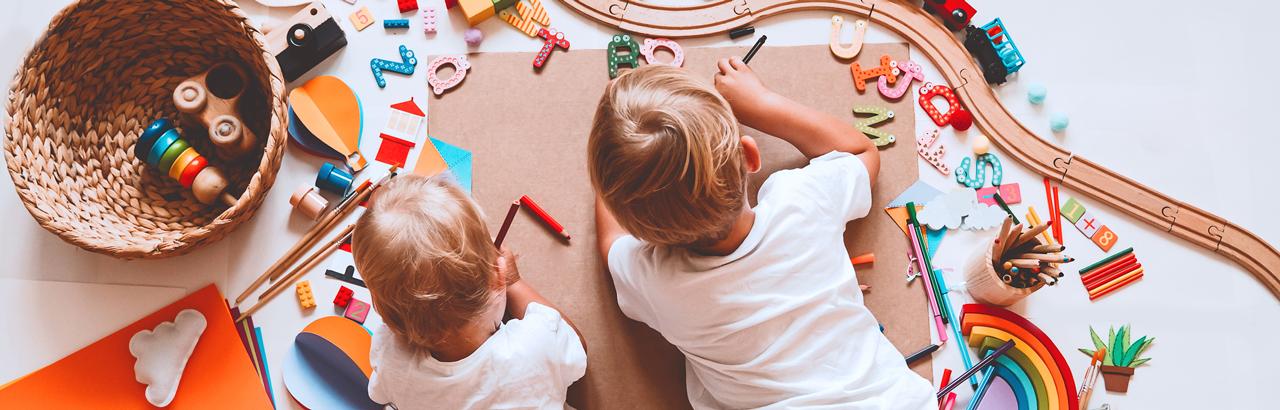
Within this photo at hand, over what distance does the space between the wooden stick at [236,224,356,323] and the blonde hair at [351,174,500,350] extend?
293 mm

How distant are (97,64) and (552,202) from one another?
2.06 ft

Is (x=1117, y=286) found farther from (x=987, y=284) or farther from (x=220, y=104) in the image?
(x=220, y=104)

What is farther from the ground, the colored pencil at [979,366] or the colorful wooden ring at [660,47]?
the colorful wooden ring at [660,47]

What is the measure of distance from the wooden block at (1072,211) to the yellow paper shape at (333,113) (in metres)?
0.99

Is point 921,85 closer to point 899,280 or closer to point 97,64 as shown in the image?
point 899,280

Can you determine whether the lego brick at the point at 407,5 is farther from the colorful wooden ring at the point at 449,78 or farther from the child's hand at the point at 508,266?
the child's hand at the point at 508,266

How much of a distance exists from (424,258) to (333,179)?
38 centimetres

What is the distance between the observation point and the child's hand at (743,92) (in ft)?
3.50

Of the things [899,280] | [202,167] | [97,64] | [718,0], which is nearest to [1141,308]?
[899,280]

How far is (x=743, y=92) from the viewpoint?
3.52 feet

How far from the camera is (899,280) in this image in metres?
1.09

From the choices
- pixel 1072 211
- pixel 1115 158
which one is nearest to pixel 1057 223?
pixel 1072 211

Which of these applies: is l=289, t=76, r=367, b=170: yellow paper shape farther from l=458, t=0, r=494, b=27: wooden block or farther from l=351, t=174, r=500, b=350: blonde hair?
l=351, t=174, r=500, b=350: blonde hair

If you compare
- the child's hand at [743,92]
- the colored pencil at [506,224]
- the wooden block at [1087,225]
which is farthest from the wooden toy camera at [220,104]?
the wooden block at [1087,225]
